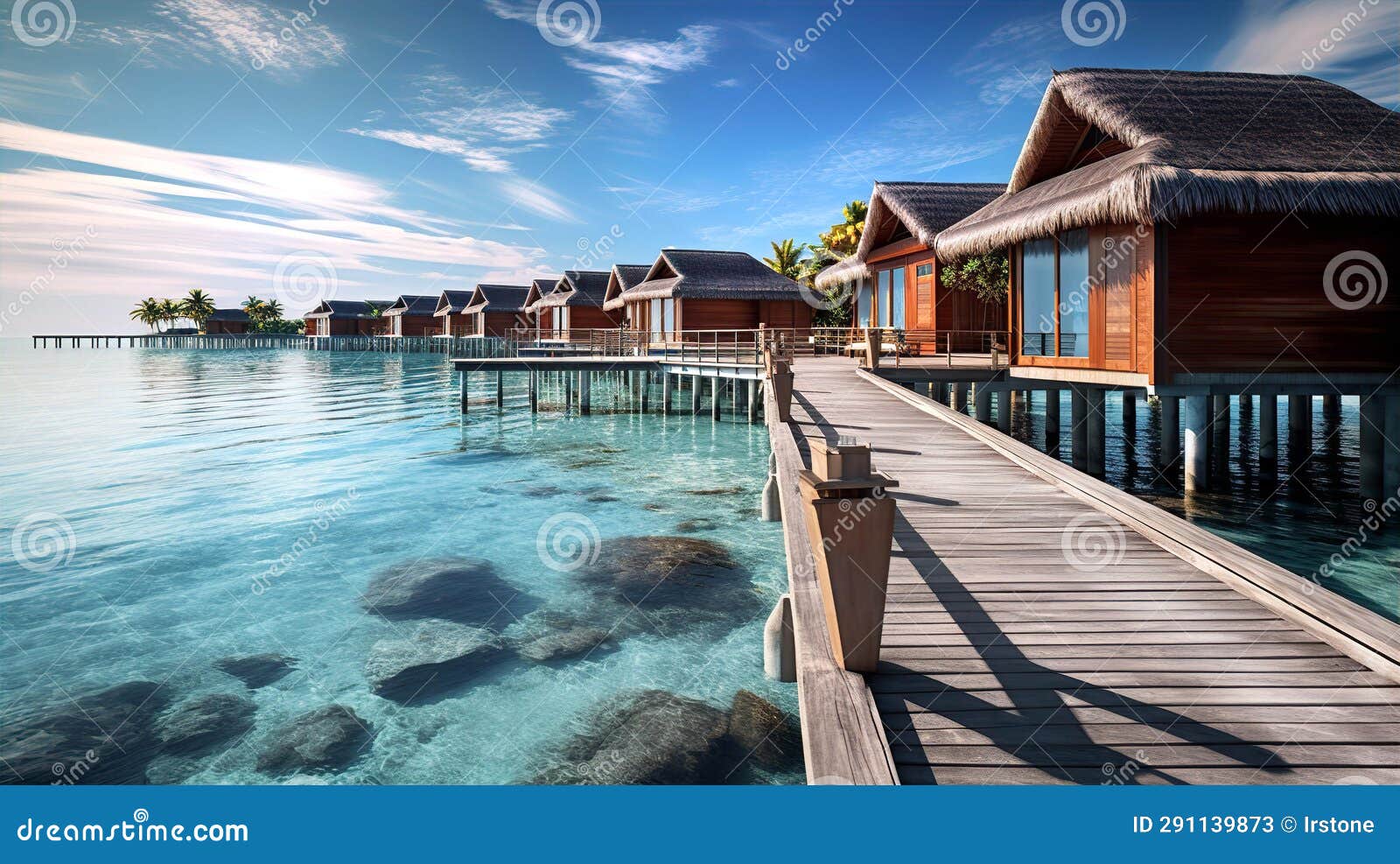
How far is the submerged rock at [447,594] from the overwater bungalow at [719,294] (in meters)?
22.4

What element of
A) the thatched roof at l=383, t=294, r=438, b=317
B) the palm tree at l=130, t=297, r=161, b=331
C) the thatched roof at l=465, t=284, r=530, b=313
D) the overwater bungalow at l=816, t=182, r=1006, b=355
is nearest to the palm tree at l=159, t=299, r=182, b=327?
the palm tree at l=130, t=297, r=161, b=331

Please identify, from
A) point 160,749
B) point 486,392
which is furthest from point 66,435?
point 160,749

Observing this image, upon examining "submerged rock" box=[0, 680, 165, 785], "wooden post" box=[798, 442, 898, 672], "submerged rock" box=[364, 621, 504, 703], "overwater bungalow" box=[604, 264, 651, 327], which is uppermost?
"overwater bungalow" box=[604, 264, 651, 327]

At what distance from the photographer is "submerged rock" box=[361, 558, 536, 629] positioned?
1008 centimetres

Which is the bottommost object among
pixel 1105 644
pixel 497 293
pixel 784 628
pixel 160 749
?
pixel 160 749

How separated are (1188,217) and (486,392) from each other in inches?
1416

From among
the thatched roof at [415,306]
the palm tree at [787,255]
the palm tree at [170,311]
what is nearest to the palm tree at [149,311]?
the palm tree at [170,311]

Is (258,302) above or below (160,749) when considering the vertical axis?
above

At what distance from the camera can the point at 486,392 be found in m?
42.8

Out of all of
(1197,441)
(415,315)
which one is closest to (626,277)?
(1197,441)

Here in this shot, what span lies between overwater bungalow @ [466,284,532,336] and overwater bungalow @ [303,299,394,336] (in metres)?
35.9

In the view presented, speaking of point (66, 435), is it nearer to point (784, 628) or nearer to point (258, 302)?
point (784, 628)

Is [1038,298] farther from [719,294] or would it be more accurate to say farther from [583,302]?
[583,302]

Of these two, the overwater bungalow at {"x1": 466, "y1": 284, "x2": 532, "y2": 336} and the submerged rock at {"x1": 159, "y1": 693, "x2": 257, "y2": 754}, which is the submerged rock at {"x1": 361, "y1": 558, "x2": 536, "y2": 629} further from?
the overwater bungalow at {"x1": 466, "y1": 284, "x2": 532, "y2": 336}
